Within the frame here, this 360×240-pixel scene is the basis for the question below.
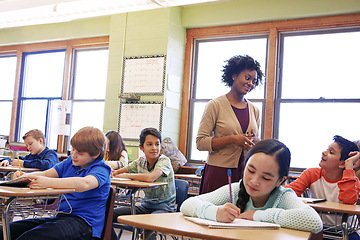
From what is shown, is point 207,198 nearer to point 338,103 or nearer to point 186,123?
point 338,103

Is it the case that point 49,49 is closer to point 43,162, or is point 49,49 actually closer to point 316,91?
point 43,162

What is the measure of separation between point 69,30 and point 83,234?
18.2 ft

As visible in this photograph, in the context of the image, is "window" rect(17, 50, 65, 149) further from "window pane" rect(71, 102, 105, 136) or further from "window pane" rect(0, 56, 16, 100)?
"window pane" rect(71, 102, 105, 136)

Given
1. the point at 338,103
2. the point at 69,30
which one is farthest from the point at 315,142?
the point at 69,30

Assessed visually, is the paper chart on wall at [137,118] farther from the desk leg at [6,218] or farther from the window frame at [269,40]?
the desk leg at [6,218]

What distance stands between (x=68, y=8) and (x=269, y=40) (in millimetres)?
2531

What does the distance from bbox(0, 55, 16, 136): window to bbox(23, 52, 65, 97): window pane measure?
0.42 m

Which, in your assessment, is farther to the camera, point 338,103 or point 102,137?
point 338,103

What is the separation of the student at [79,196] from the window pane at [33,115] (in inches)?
205

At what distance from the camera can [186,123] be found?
19.1ft

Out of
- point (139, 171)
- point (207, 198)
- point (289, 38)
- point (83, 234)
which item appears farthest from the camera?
point (289, 38)

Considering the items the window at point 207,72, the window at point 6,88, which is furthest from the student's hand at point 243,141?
the window at point 6,88

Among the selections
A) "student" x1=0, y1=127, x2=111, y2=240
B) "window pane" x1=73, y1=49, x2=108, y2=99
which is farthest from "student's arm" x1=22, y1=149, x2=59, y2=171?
"window pane" x1=73, y1=49, x2=108, y2=99

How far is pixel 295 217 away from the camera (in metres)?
1.34
